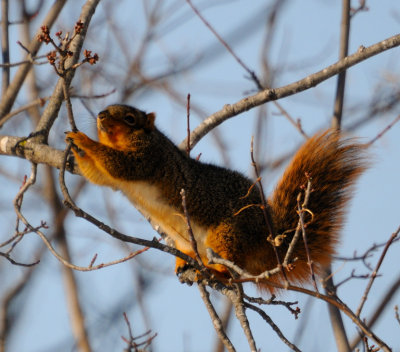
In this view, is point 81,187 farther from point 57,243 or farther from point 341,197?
point 341,197

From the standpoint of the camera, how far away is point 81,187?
231 inches

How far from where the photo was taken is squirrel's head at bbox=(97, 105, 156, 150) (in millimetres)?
3670

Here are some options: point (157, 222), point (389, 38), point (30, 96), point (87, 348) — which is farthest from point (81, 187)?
point (389, 38)

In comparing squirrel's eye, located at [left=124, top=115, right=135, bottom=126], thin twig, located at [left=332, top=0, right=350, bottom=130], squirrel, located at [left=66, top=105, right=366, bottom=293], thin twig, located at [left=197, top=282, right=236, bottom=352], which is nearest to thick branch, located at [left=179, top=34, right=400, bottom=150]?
squirrel, located at [left=66, top=105, right=366, bottom=293]

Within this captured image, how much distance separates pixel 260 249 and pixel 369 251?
60cm

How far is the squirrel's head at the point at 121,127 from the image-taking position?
3670 mm

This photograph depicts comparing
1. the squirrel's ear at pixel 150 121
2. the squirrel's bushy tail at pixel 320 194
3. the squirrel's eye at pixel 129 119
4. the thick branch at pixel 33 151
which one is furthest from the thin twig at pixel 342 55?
the thick branch at pixel 33 151

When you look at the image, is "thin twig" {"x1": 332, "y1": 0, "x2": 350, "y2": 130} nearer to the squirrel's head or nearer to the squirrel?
the squirrel

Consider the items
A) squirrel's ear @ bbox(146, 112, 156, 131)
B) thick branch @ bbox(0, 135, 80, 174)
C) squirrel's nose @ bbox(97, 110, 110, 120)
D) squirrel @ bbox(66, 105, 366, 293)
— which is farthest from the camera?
squirrel's ear @ bbox(146, 112, 156, 131)

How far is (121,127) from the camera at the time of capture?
371 centimetres

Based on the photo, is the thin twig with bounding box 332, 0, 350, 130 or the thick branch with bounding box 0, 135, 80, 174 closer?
the thick branch with bounding box 0, 135, 80, 174

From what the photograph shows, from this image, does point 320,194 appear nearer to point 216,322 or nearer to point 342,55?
point 342,55

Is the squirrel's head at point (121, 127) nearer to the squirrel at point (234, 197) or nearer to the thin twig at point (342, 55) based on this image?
the squirrel at point (234, 197)

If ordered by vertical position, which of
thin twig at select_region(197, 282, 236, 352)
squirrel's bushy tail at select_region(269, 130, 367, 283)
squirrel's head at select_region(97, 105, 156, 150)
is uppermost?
squirrel's head at select_region(97, 105, 156, 150)
